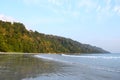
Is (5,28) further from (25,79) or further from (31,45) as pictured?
(25,79)

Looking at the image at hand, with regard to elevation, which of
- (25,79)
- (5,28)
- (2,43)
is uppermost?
(5,28)

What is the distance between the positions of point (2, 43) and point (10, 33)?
1859 centimetres

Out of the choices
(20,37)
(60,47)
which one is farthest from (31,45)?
(60,47)

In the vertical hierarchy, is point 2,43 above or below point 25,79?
above

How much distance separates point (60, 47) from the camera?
19625 cm

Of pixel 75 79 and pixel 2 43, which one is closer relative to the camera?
pixel 75 79

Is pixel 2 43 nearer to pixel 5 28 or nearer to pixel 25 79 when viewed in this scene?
pixel 5 28

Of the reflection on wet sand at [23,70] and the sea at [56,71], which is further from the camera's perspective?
the sea at [56,71]

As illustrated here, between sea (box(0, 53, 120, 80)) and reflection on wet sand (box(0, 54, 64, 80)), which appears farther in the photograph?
sea (box(0, 53, 120, 80))

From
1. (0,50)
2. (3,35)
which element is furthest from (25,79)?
(3,35)

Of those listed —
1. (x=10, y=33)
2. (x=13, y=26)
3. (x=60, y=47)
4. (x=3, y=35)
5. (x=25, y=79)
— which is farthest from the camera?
(x=60, y=47)

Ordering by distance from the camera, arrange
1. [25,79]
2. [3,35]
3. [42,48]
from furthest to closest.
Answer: [42,48] → [3,35] → [25,79]

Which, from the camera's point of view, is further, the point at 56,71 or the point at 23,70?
the point at 56,71

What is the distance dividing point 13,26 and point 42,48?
2767 centimetres
